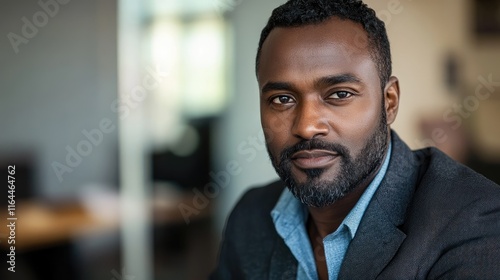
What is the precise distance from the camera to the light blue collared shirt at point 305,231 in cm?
143

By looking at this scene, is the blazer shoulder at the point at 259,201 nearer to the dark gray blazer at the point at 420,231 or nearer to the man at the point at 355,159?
the dark gray blazer at the point at 420,231

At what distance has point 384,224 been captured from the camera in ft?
4.49

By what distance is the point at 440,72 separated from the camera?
504cm

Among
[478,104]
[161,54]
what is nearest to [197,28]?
[161,54]

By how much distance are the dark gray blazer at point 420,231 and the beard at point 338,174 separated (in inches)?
2.8

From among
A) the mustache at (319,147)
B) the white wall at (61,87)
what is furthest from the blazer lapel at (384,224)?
the white wall at (61,87)

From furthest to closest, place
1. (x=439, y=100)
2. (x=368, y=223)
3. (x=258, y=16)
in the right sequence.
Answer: (x=439, y=100), (x=258, y=16), (x=368, y=223)

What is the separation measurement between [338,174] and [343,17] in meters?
0.35

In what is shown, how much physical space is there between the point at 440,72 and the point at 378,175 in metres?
3.83

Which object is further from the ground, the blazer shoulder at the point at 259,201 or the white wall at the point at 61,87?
the white wall at the point at 61,87

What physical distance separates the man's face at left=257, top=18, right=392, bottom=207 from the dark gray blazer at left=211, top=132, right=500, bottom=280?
0.09 m

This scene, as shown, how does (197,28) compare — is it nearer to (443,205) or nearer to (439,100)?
(439,100)

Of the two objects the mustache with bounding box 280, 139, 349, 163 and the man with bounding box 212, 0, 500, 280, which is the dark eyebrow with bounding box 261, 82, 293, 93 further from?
the mustache with bounding box 280, 139, 349, 163

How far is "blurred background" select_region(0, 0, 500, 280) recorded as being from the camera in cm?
436
